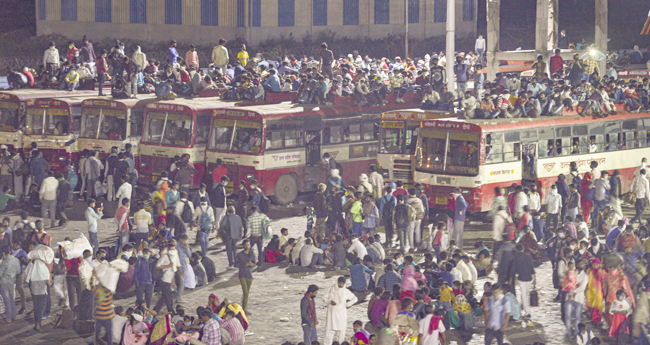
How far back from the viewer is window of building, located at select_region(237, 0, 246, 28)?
47781 mm

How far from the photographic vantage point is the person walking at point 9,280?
1573cm

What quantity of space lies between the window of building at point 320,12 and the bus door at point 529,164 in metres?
29.6

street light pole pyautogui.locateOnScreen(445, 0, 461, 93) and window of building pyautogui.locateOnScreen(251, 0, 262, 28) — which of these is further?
window of building pyautogui.locateOnScreen(251, 0, 262, 28)

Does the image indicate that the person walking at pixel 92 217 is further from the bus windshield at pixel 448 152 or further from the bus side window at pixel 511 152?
the bus side window at pixel 511 152

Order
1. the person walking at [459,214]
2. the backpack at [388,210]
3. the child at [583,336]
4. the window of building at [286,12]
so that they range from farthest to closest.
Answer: the window of building at [286,12] → the backpack at [388,210] → the person walking at [459,214] → the child at [583,336]

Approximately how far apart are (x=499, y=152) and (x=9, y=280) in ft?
37.7

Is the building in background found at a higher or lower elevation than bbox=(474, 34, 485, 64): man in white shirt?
higher

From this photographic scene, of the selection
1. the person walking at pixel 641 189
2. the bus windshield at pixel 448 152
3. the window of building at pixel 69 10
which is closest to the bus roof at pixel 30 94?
the bus windshield at pixel 448 152

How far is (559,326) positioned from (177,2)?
34977 millimetres

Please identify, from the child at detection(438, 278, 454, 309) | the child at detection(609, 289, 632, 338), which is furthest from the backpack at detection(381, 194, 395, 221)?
the child at detection(609, 289, 632, 338)

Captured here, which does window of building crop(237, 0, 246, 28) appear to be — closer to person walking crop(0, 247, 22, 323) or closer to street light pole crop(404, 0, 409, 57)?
street light pole crop(404, 0, 409, 57)

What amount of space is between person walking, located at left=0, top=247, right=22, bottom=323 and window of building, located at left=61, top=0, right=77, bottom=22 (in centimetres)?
3076

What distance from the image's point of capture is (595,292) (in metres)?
15.5

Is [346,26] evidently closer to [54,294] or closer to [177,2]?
[177,2]
